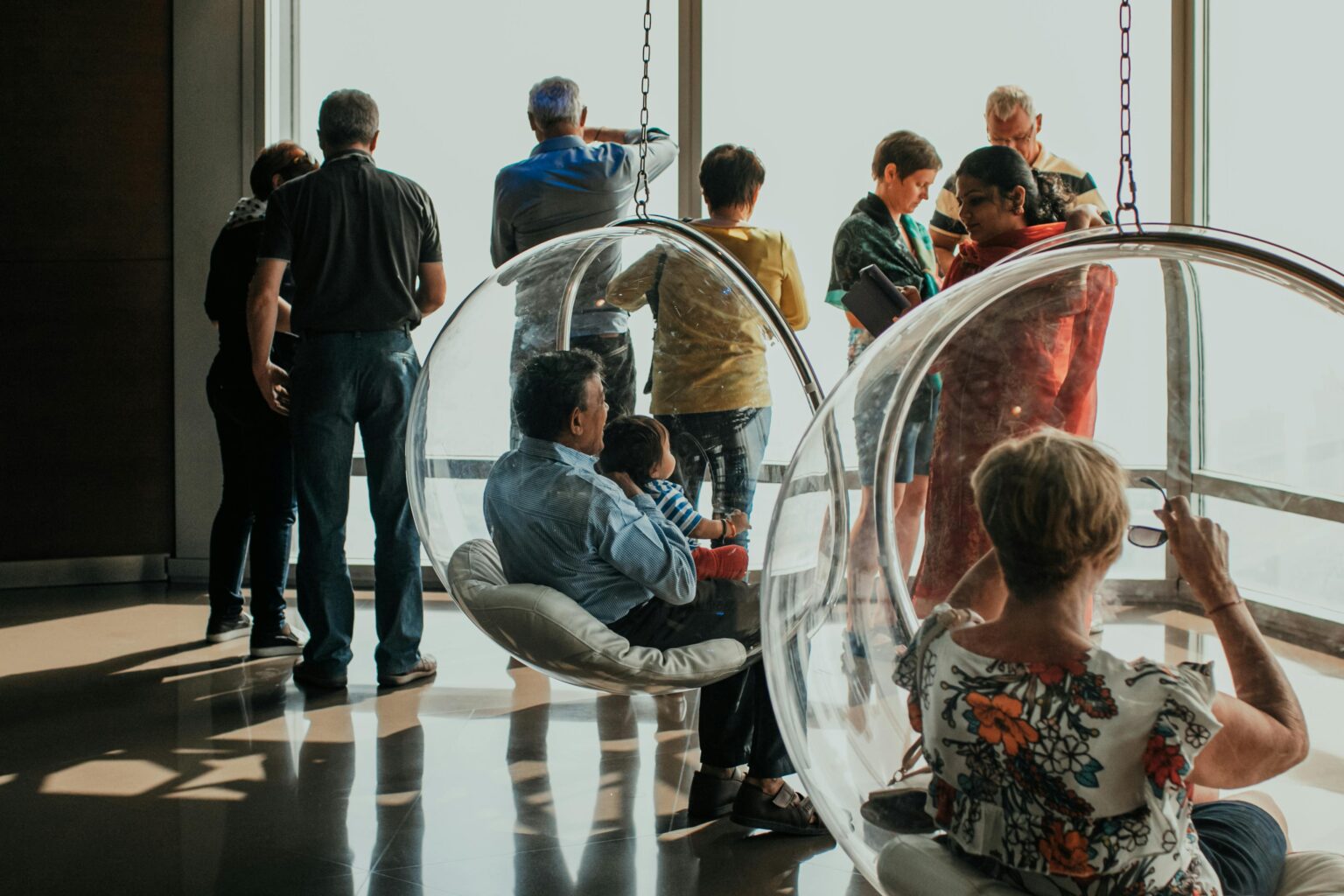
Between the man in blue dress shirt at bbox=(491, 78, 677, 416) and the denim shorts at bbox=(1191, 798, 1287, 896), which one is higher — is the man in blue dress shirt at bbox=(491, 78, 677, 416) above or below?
above

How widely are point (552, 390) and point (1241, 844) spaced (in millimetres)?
856

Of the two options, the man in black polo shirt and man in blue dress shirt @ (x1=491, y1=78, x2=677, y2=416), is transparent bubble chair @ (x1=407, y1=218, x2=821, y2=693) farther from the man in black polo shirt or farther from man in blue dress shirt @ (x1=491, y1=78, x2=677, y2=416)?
the man in black polo shirt

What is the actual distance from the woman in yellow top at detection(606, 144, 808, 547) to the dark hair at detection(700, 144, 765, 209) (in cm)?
60

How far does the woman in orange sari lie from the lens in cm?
108

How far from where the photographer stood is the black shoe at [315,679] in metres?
3.43

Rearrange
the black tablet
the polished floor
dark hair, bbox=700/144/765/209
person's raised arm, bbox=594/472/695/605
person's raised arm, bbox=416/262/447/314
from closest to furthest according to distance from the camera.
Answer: person's raised arm, bbox=594/472/695/605 < the black tablet < dark hair, bbox=700/144/765/209 < the polished floor < person's raised arm, bbox=416/262/447/314

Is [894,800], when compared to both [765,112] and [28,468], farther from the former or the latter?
[28,468]

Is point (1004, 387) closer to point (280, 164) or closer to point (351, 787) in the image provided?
point (351, 787)

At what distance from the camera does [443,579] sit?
5.65 feet

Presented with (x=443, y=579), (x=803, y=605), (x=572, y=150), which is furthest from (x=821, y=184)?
(x=803, y=605)

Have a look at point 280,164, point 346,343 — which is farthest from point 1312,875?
point 280,164

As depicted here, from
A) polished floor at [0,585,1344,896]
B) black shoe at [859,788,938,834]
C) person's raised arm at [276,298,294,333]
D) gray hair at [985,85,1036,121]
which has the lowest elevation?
polished floor at [0,585,1344,896]

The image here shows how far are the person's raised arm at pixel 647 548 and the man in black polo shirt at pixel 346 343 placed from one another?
1.93m

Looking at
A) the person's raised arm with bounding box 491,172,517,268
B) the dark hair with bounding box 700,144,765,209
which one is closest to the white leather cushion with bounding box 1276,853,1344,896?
the dark hair with bounding box 700,144,765,209
